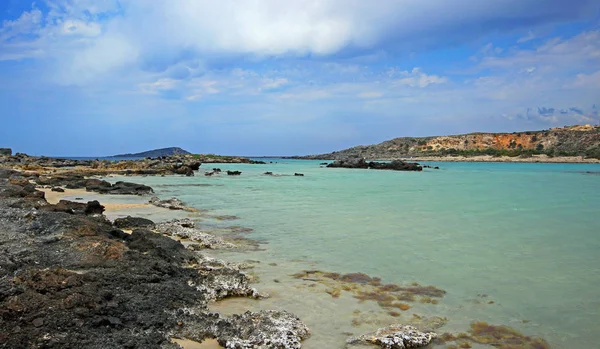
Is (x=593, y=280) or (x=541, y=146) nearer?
(x=593, y=280)

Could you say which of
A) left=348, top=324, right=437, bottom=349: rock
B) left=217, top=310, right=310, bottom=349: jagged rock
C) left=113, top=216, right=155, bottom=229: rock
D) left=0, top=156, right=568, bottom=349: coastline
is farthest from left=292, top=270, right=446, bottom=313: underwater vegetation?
left=113, top=216, right=155, bottom=229: rock

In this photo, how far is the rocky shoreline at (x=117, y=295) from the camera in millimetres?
4031

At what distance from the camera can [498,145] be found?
124 metres

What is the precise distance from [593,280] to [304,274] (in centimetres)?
516

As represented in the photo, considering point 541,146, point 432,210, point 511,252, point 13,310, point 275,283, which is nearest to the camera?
point 13,310

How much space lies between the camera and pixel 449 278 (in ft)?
24.0

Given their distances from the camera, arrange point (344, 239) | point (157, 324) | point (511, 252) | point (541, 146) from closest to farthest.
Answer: point (157, 324)
point (511, 252)
point (344, 239)
point (541, 146)

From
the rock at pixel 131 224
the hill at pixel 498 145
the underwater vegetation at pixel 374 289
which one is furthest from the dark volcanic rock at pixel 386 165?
the hill at pixel 498 145

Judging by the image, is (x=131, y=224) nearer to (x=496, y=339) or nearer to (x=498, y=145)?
(x=496, y=339)

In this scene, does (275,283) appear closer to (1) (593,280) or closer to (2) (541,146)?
(1) (593,280)

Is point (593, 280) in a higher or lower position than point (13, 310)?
lower

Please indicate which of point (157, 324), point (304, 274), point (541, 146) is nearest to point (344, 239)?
point (304, 274)

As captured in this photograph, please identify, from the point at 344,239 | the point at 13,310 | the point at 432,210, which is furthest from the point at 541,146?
the point at 13,310

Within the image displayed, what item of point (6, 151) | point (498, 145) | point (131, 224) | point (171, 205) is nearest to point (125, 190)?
point (171, 205)
